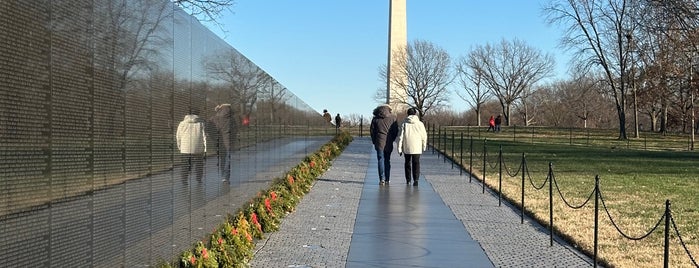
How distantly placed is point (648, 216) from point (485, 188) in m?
4.45

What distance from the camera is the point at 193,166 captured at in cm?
652

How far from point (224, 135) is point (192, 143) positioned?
1.44 metres

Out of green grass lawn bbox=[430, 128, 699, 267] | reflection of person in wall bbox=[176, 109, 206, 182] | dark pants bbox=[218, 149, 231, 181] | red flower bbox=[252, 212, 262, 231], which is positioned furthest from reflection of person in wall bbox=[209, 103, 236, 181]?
green grass lawn bbox=[430, 128, 699, 267]

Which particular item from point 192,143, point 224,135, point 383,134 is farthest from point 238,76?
point 383,134

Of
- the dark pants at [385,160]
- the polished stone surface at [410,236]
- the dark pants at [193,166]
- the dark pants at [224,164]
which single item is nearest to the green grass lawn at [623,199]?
the polished stone surface at [410,236]

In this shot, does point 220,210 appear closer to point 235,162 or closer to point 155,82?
point 235,162

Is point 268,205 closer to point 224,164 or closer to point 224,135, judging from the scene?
point 224,164

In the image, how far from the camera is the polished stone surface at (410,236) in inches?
306

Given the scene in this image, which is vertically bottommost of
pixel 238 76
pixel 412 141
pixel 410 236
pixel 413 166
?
pixel 410 236

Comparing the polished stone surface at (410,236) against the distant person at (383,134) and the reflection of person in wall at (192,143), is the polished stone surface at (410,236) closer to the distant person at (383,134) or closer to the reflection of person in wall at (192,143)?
the reflection of person in wall at (192,143)

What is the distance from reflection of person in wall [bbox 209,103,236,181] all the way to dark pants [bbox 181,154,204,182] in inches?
23.3

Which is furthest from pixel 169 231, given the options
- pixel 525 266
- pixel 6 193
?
pixel 525 266

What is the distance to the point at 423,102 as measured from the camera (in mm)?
80750

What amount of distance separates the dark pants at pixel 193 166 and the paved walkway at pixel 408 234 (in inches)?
49.5
